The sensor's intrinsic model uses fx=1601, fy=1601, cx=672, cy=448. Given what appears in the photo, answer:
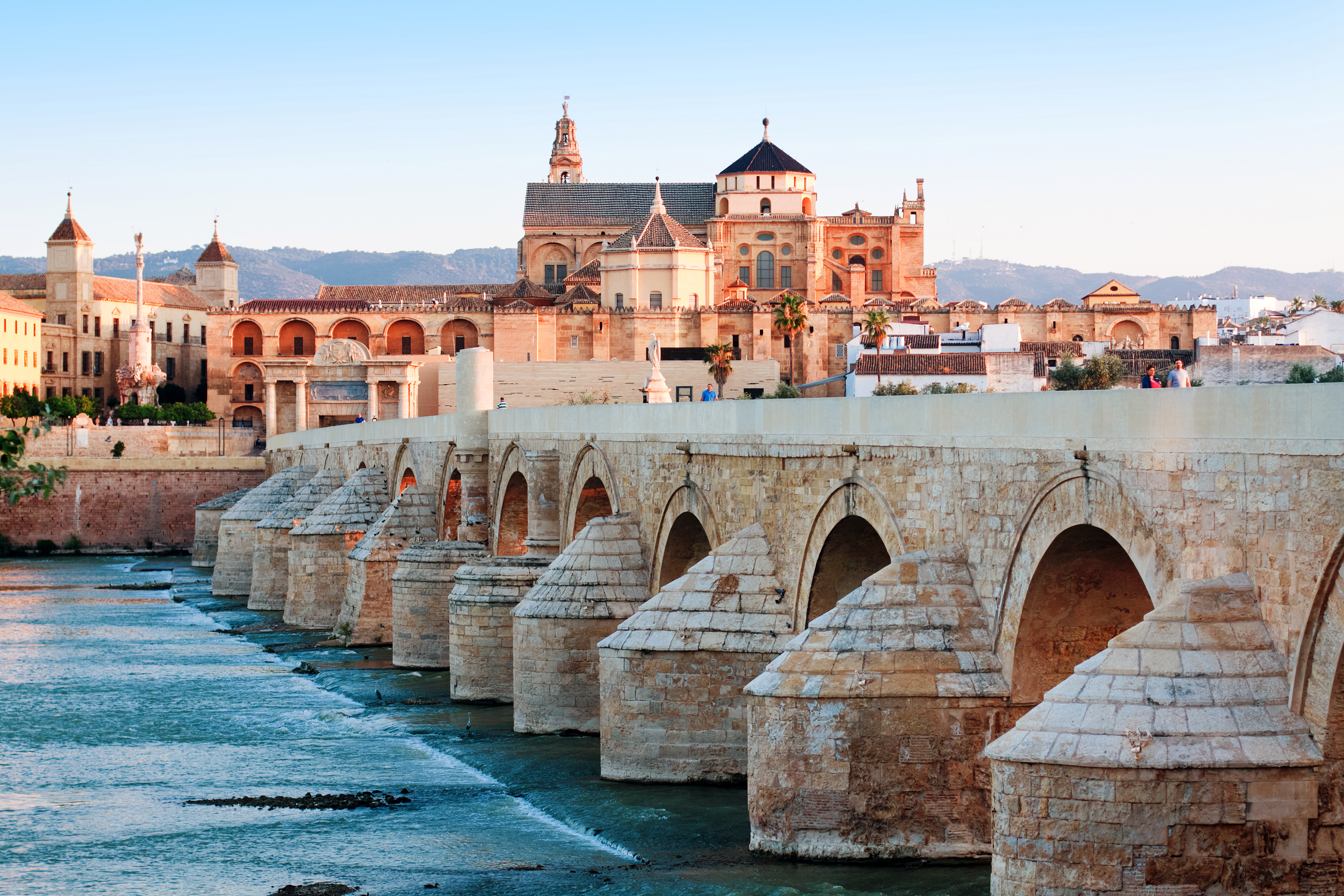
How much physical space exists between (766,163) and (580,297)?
13.9m

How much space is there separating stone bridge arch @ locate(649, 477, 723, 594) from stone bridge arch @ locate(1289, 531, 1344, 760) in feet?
33.2

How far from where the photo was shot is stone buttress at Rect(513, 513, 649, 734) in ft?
62.2

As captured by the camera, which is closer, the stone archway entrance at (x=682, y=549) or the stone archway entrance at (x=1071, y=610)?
the stone archway entrance at (x=1071, y=610)

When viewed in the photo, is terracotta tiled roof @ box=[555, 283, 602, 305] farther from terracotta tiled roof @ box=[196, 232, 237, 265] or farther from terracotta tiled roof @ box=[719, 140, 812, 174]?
terracotta tiled roof @ box=[196, 232, 237, 265]

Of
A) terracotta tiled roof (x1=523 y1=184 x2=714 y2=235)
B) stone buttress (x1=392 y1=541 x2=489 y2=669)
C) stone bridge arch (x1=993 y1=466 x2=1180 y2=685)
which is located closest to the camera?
stone bridge arch (x1=993 y1=466 x2=1180 y2=685)

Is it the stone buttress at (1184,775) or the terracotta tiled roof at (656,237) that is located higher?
the terracotta tiled roof at (656,237)

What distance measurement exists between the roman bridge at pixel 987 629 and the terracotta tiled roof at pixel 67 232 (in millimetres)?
83182

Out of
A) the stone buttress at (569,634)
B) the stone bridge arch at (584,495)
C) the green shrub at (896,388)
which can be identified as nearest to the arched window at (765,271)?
the green shrub at (896,388)

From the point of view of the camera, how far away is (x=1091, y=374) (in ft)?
141

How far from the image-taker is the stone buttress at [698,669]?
15.6 meters

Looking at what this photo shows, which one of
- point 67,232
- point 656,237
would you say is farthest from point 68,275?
point 656,237

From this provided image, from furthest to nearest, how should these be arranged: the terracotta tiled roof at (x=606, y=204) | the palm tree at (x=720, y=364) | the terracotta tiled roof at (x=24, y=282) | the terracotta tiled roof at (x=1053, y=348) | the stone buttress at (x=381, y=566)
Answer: the terracotta tiled roof at (x=24, y=282)
the terracotta tiled roof at (x=606, y=204)
the palm tree at (x=720, y=364)
the terracotta tiled roof at (x=1053, y=348)
the stone buttress at (x=381, y=566)

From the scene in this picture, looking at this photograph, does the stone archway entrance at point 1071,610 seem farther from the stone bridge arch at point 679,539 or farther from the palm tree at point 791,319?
the palm tree at point 791,319

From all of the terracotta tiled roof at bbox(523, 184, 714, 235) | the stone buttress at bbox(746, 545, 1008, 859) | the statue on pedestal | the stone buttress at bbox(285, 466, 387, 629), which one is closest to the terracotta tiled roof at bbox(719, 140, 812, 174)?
the terracotta tiled roof at bbox(523, 184, 714, 235)
